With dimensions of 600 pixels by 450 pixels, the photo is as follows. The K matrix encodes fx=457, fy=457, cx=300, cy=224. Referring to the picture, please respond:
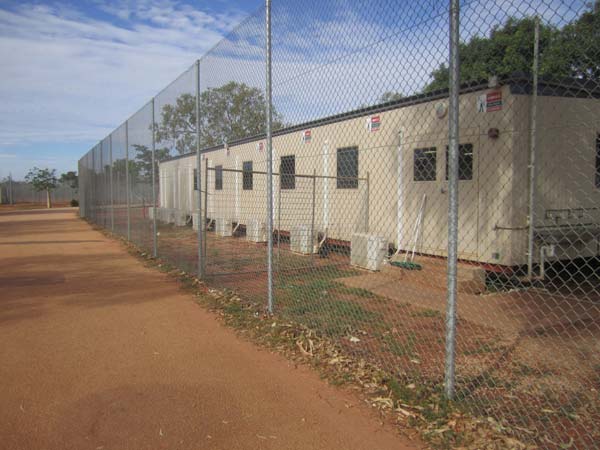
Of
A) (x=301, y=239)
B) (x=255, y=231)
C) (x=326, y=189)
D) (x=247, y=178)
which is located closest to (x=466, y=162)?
(x=326, y=189)

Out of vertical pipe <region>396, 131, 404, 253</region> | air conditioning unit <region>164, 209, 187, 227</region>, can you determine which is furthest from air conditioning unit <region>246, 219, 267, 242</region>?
vertical pipe <region>396, 131, 404, 253</region>

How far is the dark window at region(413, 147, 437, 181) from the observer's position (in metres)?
7.39

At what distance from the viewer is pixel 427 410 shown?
2914 millimetres

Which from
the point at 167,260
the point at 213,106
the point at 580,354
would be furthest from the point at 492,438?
the point at 167,260

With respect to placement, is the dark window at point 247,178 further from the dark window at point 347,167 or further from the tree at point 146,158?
the dark window at point 347,167

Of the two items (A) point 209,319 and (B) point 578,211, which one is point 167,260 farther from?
(B) point 578,211

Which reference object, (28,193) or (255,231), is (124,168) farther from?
(28,193)

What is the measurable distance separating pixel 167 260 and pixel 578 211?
712cm

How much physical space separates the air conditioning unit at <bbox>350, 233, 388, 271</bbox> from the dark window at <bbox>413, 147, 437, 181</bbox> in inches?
49.1

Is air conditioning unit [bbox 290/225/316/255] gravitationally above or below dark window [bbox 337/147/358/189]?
below

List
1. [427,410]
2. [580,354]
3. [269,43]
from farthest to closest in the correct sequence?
[269,43], [580,354], [427,410]

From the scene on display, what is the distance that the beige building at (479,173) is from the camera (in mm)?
6234

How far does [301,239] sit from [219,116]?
10.1 feet

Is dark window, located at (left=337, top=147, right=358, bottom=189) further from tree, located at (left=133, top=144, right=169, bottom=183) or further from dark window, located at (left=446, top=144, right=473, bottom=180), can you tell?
tree, located at (left=133, top=144, right=169, bottom=183)
